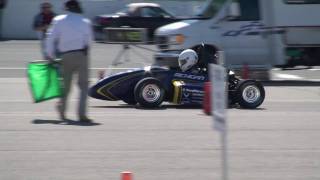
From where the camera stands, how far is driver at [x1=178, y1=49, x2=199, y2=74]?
530 inches

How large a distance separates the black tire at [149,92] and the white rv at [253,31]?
498cm

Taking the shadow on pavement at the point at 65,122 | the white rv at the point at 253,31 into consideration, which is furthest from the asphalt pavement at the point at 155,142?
the white rv at the point at 253,31

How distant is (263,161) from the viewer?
896 centimetres

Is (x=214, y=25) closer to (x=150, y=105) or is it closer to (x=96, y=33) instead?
(x=150, y=105)

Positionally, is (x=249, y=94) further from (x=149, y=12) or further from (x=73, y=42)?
(x=149, y=12)

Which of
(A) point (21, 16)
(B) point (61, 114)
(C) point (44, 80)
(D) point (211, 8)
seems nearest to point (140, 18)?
(A) point (21, 16)

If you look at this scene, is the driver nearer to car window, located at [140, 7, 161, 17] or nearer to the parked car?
the parked car

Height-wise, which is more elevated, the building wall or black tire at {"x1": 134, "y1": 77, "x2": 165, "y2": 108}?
the building wall

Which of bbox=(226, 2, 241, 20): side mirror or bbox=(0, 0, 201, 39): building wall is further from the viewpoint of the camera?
bbox=(0, 0, 201, 39): building wall

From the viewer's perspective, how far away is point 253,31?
18.5 m

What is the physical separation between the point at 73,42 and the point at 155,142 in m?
2.21

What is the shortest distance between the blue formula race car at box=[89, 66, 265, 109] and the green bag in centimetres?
128

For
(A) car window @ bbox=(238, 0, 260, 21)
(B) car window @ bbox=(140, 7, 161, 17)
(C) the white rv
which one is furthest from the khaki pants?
(B) car window @ bbox=(140, 7, 161, 17)

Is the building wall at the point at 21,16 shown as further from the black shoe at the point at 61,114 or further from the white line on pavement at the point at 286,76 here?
the black shoe at the point at 61,114
